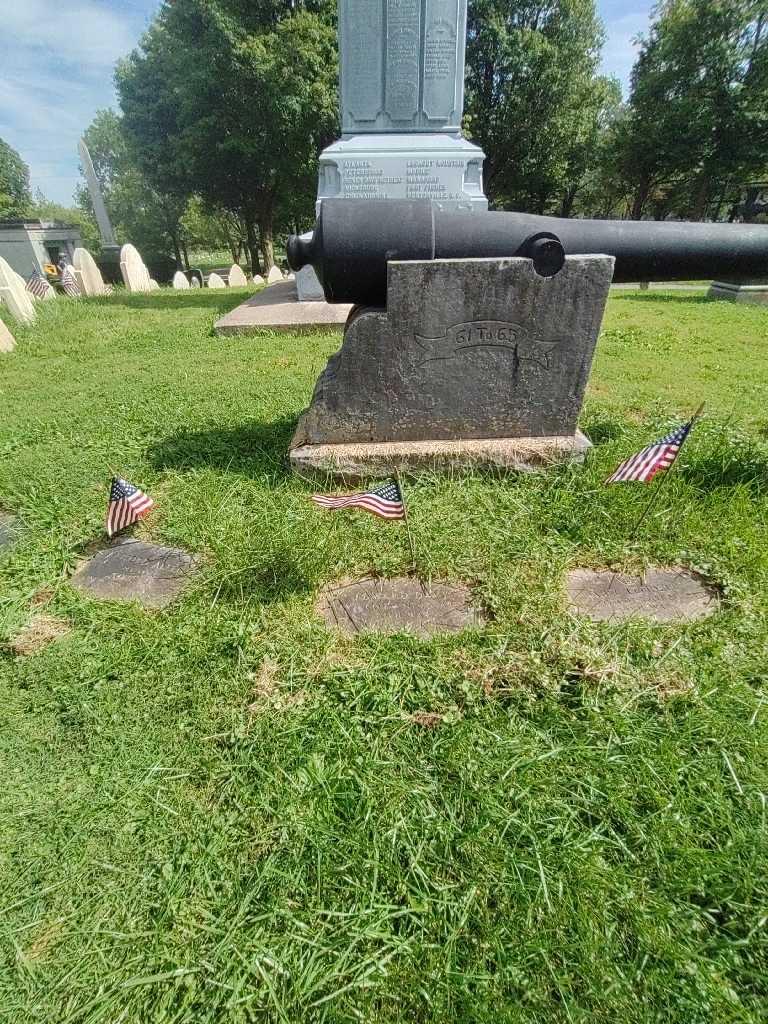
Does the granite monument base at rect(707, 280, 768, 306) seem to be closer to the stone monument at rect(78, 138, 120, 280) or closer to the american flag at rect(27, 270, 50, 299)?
the american flag at rect(27, 270, 50, 299)

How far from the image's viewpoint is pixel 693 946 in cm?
119

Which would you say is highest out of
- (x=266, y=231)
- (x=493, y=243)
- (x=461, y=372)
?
(x=266, y=231)

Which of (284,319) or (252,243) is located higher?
(252,243)

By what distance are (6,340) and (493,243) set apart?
291 inches

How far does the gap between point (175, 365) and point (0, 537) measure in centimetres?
357

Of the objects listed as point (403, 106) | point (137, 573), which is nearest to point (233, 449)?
point (137, 573)

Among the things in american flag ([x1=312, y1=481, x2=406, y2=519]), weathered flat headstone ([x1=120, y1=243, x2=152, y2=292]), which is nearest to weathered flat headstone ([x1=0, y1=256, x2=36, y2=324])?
weathered flat headstone ([x1=120, y1=243, x2=152, y2=292])

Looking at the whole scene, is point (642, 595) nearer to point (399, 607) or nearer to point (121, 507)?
point (399, 607)

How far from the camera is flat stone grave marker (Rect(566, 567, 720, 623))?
2.15 meters

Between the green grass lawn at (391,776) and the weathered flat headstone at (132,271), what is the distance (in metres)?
11.9

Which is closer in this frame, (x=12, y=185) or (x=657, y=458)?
(x=657, y=458)

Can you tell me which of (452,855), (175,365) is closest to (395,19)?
(175,365)

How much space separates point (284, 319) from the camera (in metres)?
7.31

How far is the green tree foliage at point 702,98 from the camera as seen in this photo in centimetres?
1972
